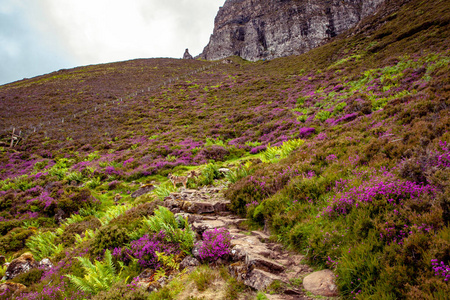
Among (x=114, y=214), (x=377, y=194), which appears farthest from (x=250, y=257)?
(x=114, y=214)

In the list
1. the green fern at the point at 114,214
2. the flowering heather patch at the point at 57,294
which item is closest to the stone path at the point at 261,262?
the flowering heather patch at the point at 57,294

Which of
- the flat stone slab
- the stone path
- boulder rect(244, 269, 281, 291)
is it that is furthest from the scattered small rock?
boulder rect(244, 269, 281, 291)

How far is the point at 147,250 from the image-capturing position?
5008mm

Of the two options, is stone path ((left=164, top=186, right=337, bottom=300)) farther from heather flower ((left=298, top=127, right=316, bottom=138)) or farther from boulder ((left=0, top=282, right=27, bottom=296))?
heather flower ((left=298, top=127, right=316, bottom=138))

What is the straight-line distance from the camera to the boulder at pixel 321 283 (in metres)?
3.09

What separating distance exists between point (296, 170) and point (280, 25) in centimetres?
9836

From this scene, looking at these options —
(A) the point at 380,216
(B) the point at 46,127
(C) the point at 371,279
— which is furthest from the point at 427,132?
(B) the point at 46,127

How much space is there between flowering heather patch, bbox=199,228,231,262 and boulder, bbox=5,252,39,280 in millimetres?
5858

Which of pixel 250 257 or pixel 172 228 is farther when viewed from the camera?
pixel 172 228

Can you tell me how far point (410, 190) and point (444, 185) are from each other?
0.44 meters

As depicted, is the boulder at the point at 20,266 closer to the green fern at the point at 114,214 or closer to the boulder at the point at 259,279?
the green fern at the point at 114,214

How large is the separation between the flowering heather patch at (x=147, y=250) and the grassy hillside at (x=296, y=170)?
175 millimetres

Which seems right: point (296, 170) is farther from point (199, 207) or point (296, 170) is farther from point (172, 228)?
point (172, 228)

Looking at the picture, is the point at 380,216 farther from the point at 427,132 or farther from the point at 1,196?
the point at 1,196
